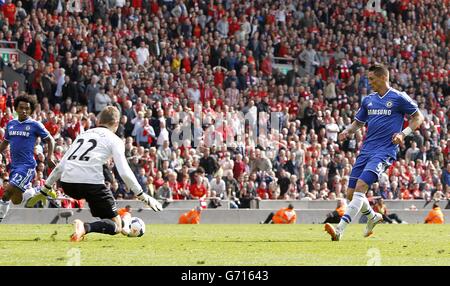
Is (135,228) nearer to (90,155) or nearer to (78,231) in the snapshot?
(78,231)

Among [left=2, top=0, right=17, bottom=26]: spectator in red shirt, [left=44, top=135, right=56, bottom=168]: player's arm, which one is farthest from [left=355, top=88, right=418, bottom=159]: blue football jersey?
[left=2, top=0, right=17, bottom=26]: spectator in red shirt

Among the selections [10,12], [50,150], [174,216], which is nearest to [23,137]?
[50,150]

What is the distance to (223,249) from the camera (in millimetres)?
15070

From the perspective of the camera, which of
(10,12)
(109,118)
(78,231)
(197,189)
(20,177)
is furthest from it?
(10,12)

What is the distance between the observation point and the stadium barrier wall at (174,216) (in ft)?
85.5

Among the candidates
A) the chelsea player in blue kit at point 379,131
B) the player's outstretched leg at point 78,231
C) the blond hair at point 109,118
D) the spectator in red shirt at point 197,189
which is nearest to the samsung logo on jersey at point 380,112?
the chelsea player in blue kit at point 379,131

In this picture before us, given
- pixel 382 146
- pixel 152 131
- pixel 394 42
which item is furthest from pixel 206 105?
pixel 382 146

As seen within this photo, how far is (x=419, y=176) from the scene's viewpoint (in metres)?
35.6

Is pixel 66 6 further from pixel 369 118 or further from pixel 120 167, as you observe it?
pixel 120 167

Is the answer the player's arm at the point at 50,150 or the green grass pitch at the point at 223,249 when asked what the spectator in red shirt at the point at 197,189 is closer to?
the green grass pitch at the point at 223,249

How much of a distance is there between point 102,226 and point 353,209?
3977mm

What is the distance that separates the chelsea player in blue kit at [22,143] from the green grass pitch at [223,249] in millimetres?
817

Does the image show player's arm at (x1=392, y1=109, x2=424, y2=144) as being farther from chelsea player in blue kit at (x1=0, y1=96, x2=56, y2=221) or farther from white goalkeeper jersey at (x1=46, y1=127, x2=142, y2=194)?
chelsea player in blue kit at (x1=0, y1=96, x2=56, y2=221)

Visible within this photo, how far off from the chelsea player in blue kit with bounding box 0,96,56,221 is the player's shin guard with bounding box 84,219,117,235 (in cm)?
373
